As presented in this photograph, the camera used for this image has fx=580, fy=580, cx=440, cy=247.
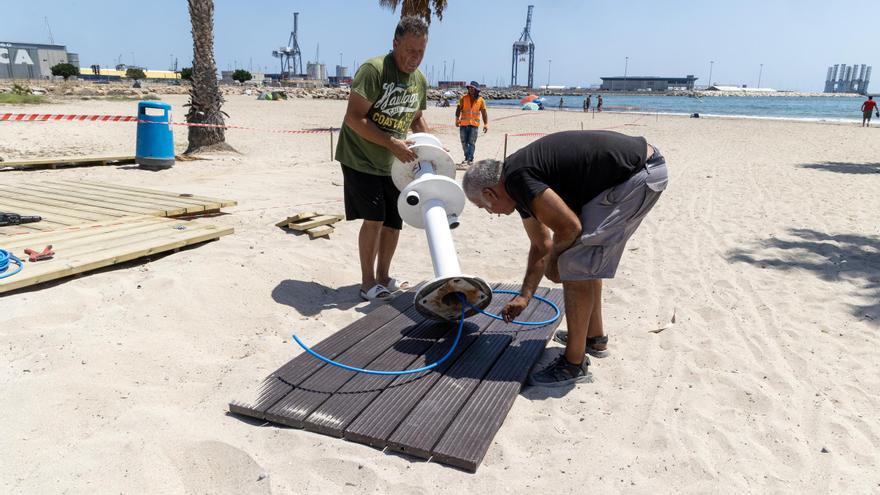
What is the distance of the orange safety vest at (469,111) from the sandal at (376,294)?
7810mm

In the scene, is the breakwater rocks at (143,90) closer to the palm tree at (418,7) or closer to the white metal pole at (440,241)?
the palm tree at (418,7)

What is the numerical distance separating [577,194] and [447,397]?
1220 millimetres

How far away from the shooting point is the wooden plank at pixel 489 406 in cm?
248

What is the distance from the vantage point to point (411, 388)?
9.84 feet

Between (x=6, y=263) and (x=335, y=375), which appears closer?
(x=335, y=375)

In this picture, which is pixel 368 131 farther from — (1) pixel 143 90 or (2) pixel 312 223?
(1) pixel 143 90

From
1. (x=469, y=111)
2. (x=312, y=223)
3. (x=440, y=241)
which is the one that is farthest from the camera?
(x=469, y=111)

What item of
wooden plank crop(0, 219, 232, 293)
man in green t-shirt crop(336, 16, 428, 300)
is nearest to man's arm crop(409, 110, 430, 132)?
man in green t-shirt crop(336, 16, 428, 300)

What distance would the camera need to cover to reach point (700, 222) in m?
7.14

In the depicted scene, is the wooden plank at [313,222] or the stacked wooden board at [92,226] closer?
the stacked wooden board at [92,226]

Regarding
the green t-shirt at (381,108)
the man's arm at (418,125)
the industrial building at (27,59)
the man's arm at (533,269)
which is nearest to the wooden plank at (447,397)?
the man's arm at (533,269)

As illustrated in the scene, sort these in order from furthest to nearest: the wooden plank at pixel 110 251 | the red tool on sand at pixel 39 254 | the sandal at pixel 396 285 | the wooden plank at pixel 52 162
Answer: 1. the wooden plank at pixel 52 162
2. the sandal at pixel 396 285
3. the red tool on sand at pixel 39 254
4. the wooden plank at pixel 110 251

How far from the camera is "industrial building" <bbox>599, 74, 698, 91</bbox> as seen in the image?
486 feet

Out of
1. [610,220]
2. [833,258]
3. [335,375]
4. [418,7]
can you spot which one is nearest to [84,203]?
[335,375]
